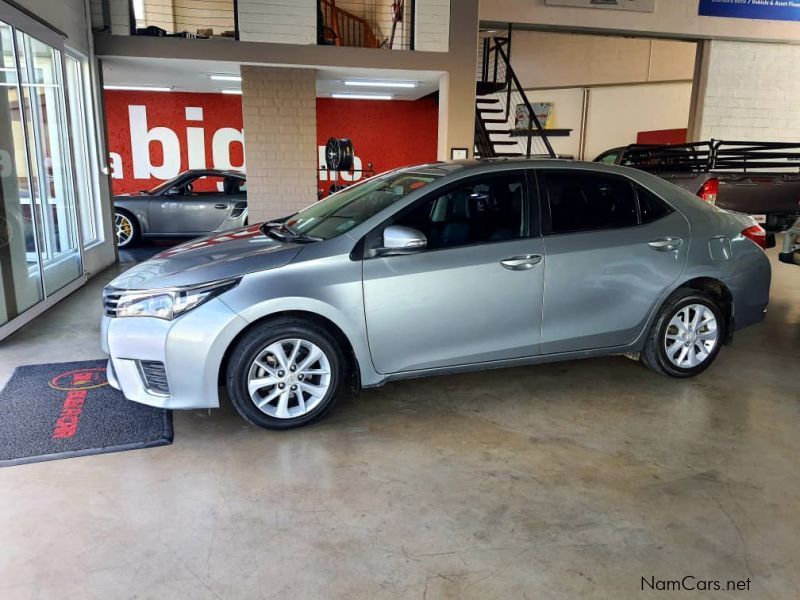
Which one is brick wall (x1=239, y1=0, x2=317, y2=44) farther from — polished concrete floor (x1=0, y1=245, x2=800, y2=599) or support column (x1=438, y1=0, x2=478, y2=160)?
polished concrete floor (x1=0, y1=245, x2=800, y2=599)

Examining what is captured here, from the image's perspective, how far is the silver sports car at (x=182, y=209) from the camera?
9.98m

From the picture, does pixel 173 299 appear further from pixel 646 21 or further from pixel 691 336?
pixel 646 21

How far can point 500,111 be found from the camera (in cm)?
1284

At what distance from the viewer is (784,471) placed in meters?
3.19

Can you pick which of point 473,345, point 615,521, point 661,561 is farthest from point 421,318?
point 661,561

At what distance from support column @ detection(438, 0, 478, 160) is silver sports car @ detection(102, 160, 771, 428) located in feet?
19.1

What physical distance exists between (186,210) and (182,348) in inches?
288

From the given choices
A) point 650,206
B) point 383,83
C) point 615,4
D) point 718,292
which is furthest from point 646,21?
point 650,206

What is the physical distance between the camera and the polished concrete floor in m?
2.37

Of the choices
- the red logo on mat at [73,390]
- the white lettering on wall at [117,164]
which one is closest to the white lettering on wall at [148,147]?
the white lettering on wall at [117,164]

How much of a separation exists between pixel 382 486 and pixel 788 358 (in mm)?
3761

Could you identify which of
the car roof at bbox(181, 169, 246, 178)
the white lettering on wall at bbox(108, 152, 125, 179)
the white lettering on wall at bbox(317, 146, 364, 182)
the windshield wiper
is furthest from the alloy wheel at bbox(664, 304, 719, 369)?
the white lettering on wall at bbox(108, 152, 125, 179)

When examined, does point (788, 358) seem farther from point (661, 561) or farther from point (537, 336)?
point (661, 561)

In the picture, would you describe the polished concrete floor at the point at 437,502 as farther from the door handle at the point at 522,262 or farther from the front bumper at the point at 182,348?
the door handle at the point at 522,262
